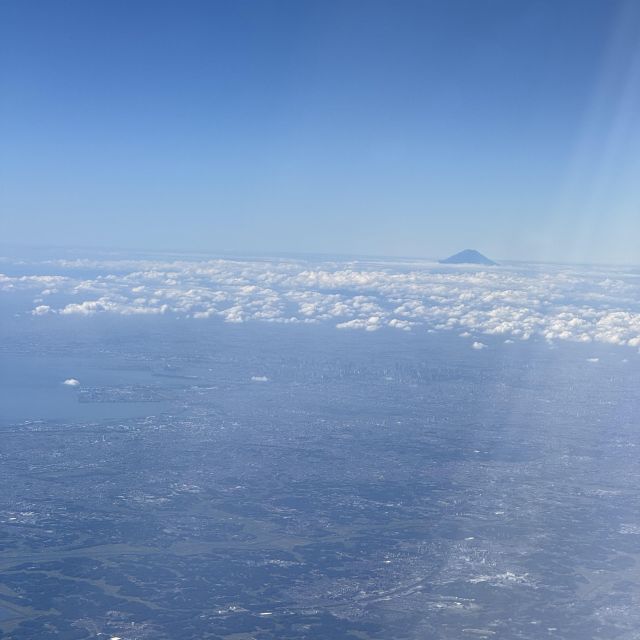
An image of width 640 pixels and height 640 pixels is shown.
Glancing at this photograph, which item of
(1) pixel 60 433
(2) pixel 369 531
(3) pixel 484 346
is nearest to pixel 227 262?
(3) pixel 484 346

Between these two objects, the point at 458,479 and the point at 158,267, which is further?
the point at 158,267

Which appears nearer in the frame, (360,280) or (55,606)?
(55,606)

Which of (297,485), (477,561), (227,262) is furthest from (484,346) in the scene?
(227,262)

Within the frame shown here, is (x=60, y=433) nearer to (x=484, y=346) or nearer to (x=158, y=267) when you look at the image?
(x=484, y=346)

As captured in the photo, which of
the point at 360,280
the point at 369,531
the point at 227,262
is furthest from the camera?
the point at 227,262

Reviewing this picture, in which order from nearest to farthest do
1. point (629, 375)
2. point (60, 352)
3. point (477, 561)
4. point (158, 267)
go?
1. point (477, 561)
2. point (629, 375)
3. point (60, 352)
4. point (158, 267)

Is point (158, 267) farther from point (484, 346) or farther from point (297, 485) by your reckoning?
point (297, 485)
